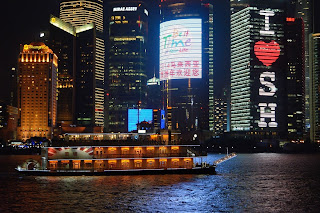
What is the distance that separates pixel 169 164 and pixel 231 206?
2084 cm

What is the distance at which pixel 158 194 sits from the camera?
178 feet

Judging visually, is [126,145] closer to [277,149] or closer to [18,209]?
[18,209]

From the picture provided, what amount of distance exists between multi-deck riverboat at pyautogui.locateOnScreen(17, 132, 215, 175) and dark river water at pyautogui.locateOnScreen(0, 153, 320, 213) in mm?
1362

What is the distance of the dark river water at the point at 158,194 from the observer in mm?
47094

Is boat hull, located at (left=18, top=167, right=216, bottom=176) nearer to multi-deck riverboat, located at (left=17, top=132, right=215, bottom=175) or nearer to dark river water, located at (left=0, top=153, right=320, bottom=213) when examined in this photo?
multi-deck riverboat, located at (left=17, top=132, right=215, bottom=175)

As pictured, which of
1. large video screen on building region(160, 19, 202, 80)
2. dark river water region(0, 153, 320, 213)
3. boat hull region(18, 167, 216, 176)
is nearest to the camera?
dark river water region(0, 153, 320, 213)

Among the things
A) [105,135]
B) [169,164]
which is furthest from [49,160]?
[169,164]

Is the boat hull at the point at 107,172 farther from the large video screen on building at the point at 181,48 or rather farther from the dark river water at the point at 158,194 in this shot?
the large video screen on building at the point at 181,48

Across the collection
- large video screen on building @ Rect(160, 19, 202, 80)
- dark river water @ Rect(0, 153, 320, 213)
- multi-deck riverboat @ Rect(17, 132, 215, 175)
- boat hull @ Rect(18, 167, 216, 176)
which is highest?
large video screen on building @ Rect(160, 19, 202, 80)

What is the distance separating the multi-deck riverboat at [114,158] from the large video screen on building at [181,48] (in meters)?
114

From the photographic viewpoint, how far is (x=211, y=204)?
1950 inches

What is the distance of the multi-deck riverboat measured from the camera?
6544cm

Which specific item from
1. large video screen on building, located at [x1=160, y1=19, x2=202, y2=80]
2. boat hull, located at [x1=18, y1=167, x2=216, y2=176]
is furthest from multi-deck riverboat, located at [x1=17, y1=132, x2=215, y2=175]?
large video screen on building, located at [x1=160, y1=19, x2=202, y2=80]

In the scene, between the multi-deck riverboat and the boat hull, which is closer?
the boat hull
